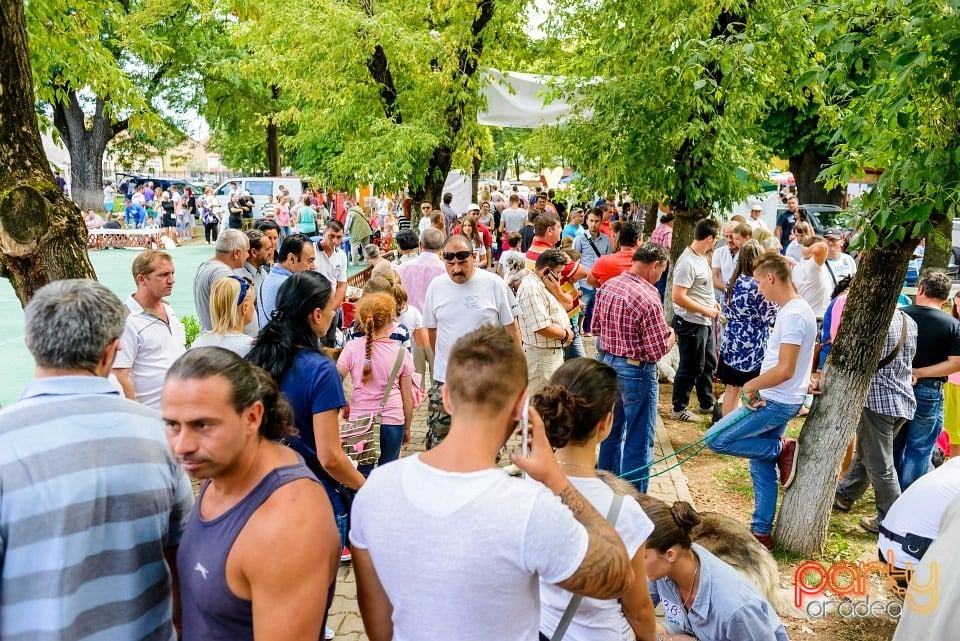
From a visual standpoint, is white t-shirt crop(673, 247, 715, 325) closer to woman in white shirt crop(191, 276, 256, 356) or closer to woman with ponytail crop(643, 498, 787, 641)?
woman in white shirt crop(191, 276, 256, 356)

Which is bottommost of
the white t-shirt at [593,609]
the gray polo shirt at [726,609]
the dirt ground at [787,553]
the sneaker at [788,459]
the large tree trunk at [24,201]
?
the dirt ground at [787,553]

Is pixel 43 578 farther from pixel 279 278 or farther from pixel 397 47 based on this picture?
pixel 397 47

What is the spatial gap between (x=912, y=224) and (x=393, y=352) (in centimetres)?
328

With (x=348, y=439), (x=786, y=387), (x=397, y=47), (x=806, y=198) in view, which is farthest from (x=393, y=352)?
(x=806, y=198)

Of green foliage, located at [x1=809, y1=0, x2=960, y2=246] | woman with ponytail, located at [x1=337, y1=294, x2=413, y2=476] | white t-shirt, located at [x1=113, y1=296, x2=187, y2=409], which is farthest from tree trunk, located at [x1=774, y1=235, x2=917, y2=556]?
white t-shirt, located at [x1=113, y1=296, x2=187, y2=409]

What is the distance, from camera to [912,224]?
455 centimetres

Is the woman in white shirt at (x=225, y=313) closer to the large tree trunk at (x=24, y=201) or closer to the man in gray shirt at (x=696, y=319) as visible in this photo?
the large tree trunk at (x=24, y=201)

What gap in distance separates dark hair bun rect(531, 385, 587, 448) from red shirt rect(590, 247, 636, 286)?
17.6ft

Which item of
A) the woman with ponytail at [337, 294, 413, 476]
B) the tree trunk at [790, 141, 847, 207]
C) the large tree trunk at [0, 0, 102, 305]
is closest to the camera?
the large tree trunk at [0, 0, 102, 305]

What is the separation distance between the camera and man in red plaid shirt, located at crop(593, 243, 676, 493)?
5.86 meters

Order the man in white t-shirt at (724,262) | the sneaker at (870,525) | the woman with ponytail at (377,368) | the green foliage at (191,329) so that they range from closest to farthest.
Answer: the woman with ponytail at (377,368) → the sneaker at (870,525) → the green foliage at (191,329) → the man in white t-shirt at (724,262)

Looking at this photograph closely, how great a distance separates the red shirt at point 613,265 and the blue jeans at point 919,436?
9.80 feet

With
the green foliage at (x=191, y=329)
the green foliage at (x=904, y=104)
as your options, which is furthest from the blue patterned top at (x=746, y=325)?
the green foliage at (x=191, y=329)

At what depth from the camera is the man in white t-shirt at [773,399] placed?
4973 millimetres
